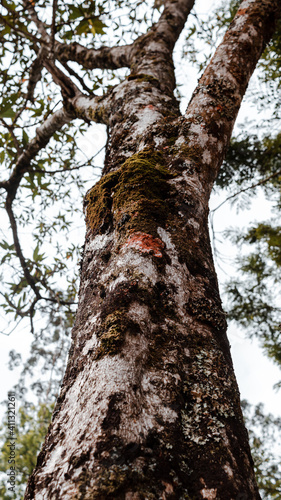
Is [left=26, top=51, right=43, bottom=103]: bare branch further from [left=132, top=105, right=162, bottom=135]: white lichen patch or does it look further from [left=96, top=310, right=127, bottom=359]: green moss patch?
[left=96, top=310, right=127, bottom=359]: green moss patch

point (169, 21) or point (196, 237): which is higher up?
point (169, 21)

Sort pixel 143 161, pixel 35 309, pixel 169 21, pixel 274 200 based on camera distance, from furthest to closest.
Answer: pixel 274 200, pixel 35 309, pixel 169 21, pixel 143 161

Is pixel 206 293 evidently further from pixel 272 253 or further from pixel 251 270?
pixel 251 270

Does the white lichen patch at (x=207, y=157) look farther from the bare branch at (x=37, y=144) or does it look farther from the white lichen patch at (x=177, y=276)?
the bare branch at (x=37, y=144)

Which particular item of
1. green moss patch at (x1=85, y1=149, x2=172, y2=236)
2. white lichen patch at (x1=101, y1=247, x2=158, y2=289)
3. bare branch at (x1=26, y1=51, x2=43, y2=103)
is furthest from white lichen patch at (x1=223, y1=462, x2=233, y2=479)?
bare branch at (x1=26, y1=51, x2=43, y2=103)

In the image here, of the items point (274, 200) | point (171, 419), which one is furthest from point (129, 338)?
point (274, 200)

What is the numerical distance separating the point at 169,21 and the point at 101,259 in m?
3.42

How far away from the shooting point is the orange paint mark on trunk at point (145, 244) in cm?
130

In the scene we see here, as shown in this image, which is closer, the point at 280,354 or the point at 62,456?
the point at 62,456

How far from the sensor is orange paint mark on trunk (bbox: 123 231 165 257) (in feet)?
4.27

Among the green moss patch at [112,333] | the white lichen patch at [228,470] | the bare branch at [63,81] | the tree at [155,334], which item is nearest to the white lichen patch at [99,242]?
the tree at [155,334]

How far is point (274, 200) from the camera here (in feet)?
22.7

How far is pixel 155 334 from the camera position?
111 cm

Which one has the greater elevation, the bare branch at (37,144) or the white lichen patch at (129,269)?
the bare branch at (37,144)
